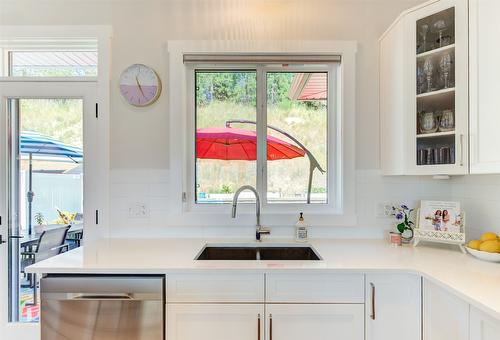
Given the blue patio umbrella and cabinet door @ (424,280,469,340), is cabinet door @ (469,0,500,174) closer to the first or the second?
cabinet door @ (424,280,469,340)

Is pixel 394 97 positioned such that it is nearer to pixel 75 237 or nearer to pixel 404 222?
pixel 404 222

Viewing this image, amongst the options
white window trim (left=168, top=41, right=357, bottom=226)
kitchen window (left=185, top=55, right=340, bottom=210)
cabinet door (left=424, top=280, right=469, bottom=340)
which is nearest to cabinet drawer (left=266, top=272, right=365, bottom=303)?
cabinet door (left=424, top=280, right=469, bottom=340)

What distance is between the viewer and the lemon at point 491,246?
151 centimetres

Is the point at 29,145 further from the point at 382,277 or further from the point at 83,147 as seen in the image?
the point at 382,277

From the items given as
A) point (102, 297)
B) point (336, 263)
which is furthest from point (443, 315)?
point (102, 297)

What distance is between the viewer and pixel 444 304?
1251 mm

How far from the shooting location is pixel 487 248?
1521 millimetres

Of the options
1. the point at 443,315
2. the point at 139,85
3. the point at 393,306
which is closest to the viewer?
the point at 443,315

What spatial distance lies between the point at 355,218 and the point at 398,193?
1.14ft

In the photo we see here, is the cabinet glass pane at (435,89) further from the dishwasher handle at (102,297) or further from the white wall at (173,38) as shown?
the dishwasher handle at (102,297)

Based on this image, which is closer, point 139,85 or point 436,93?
point 436,93

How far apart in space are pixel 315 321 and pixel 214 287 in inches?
20.3

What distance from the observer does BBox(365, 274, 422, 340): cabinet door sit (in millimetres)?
1402

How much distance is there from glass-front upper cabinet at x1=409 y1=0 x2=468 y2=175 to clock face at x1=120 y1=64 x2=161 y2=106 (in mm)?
1658
